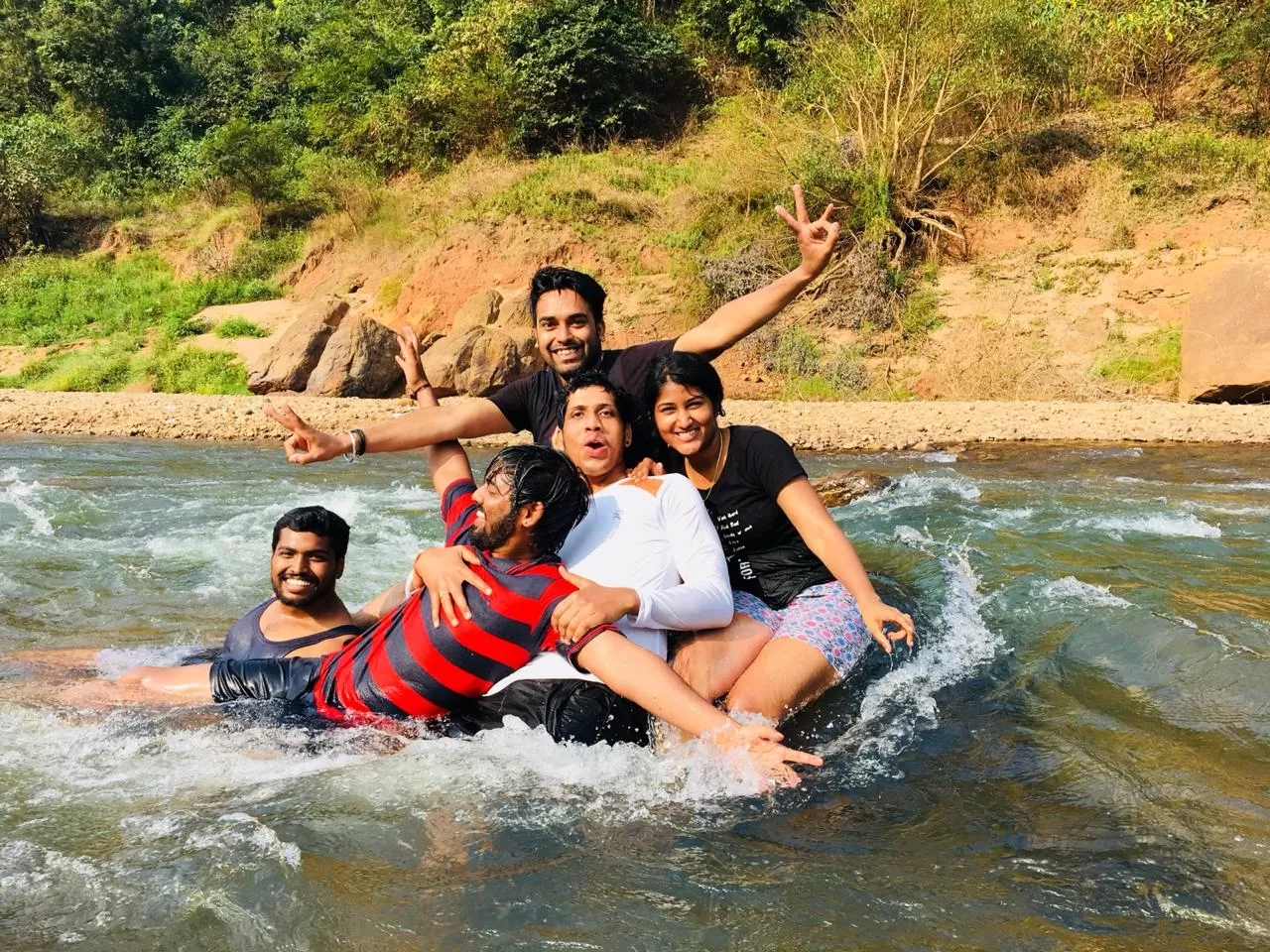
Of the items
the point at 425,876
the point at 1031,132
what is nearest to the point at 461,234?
the point at 1031,132

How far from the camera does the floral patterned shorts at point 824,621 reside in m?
3.83

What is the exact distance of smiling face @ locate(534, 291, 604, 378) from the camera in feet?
13.7

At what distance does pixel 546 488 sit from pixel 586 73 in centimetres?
2289

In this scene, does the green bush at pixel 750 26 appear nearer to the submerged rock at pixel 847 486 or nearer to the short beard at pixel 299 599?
the submerged rock at pixel 847 486

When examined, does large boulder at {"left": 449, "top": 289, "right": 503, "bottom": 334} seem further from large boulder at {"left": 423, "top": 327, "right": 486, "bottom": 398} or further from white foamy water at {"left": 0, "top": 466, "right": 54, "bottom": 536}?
white foamy water at {"left": 0, "top": 466, "right": 54, "bottom": 536}

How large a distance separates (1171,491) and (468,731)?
24.2 ft

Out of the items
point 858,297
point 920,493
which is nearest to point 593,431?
point 920,493

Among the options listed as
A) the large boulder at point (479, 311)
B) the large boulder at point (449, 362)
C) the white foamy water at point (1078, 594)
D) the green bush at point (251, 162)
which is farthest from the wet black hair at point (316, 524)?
the green bush at point (251, 162)

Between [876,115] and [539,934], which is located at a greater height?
[876,115]

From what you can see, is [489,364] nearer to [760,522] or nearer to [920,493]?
[920,493]

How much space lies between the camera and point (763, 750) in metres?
2.87

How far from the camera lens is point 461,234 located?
66.4ft

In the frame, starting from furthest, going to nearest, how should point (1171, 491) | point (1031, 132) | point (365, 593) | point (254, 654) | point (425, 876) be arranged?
1. point (1031, 132)
2. point (1171, 491)
3. point (365, 593)
4. point (254, 654)
5. point (425, 876)

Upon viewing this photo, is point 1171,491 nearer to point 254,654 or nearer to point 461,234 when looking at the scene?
point 254,654
